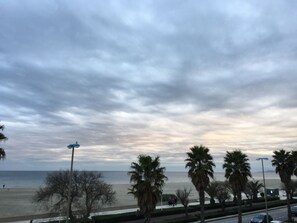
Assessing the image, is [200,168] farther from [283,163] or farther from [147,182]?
[283,163]

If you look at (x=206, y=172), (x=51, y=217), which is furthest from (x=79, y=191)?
(x=206, y=172)

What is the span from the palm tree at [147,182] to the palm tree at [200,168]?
8.10 metres

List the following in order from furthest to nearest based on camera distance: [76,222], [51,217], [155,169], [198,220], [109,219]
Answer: [198,220], [109,219], [51,217], [76,222], [155,169]

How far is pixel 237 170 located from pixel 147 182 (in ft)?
60.1

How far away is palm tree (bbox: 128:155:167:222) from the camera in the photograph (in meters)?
37.9

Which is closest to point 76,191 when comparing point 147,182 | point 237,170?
point 147,182

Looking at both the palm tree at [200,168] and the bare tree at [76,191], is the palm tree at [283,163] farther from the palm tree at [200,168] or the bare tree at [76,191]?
the bare tree at [76,191]

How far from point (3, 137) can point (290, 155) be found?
49000 millimetres

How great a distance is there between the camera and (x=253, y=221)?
4928 cm

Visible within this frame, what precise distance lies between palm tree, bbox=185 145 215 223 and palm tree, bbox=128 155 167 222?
810 cm

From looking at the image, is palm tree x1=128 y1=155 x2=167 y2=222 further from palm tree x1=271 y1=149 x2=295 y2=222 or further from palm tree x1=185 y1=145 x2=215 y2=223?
palm tree x1=271 y1=149 x2=295 y2=222

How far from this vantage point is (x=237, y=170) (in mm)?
50812

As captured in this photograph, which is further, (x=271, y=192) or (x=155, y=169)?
(x=271, y=192)

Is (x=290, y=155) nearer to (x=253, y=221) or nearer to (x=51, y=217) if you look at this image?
(x=253, y=221)
